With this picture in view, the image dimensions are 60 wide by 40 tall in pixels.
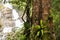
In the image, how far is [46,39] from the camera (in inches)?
241

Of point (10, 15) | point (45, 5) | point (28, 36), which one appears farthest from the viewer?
point (10, 15)

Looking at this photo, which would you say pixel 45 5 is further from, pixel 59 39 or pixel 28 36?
pixel 59 39

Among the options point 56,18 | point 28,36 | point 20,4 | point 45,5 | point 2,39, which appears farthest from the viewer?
point 2,39

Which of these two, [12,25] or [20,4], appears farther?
[12,25]

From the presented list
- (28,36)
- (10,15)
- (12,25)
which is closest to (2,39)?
(12,25)

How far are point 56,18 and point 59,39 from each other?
0.99 metres

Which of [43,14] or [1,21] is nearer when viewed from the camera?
[43,14]

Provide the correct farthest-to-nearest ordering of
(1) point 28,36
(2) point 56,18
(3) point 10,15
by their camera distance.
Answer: (3) point 10,15
(2) point 56,18
(1) point 28,36

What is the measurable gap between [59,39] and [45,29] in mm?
3035

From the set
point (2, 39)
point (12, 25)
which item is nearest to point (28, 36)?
point (2, 39)

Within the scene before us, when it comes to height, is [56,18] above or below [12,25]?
above

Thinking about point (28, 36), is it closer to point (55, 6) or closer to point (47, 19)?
point (47, 19)

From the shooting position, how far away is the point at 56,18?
866 centimetres

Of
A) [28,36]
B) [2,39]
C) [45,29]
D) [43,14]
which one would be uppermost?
[43,14]
